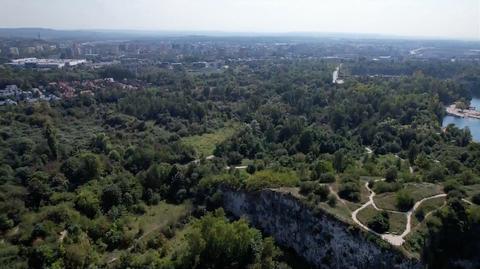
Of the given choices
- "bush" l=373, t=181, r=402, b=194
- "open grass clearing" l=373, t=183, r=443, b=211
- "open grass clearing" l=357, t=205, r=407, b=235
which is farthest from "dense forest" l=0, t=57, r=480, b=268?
"open grass clearing" l=357, t=205, r=407, b=235

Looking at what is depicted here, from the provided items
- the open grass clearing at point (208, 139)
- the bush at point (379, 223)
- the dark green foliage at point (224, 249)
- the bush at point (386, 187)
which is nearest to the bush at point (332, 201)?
the bush at point (379, 223)

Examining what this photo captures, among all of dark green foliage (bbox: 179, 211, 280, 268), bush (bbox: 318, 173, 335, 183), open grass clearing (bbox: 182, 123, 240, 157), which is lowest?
open grass clearing (bbox: 182, 123, 240, 157)

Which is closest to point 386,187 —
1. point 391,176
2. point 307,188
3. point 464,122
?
point 391,176

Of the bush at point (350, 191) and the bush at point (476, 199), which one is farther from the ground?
the bush at point (476, 199)

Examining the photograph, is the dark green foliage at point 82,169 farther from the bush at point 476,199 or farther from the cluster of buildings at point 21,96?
the bush at point 476,199

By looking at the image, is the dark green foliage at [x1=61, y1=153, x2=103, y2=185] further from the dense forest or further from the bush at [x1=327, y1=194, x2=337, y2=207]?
the bush at [x1=327, y1=194, x2=337, y2=207]

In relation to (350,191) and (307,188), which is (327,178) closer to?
(307,188)
